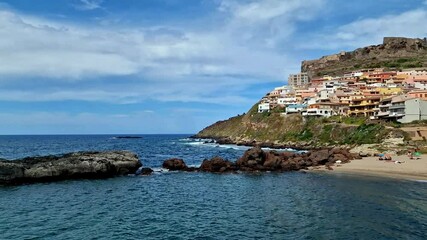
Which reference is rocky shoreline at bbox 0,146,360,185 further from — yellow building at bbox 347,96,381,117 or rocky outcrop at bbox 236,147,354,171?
yellow building at bbox 347,96,381,117

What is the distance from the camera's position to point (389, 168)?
56031 millimetres

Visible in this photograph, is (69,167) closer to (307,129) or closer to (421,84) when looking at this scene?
(307,129)

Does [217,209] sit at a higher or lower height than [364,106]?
lower

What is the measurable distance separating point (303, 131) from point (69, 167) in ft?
279

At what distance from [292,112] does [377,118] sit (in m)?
38.5

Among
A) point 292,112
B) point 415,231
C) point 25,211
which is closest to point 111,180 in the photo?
point 25,211

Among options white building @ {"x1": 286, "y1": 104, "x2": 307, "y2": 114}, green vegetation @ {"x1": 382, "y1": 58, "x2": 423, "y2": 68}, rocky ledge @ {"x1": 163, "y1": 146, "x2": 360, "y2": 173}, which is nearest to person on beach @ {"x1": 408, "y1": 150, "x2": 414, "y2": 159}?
rocky ledge @ {"x1": 163, "y1": 146, "x2": 360, "y2": 173}

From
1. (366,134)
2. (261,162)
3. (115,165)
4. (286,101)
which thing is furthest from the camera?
(286,101)

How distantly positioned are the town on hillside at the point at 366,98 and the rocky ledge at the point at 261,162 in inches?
1514

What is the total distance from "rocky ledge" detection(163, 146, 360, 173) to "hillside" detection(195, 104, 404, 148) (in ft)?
83.8

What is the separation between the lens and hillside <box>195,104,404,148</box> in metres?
90.8

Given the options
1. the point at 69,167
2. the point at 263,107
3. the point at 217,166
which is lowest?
the point at 217,166

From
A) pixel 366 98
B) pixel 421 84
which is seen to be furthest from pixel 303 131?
pixel 421 84

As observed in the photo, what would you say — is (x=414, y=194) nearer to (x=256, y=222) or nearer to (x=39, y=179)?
(x=256, y=222)
